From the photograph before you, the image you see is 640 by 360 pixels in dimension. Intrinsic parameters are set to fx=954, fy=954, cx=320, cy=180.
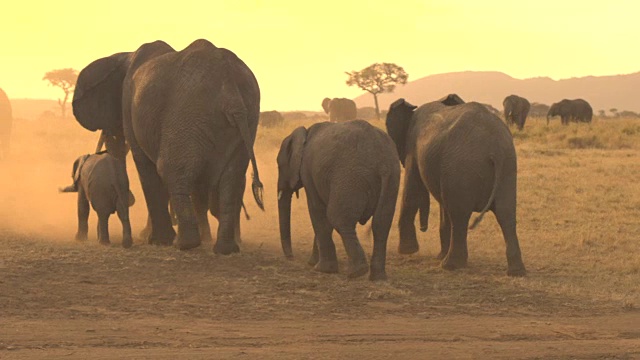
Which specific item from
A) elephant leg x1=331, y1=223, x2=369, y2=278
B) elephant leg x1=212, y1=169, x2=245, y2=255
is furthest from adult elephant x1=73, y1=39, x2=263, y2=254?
elephant leg x1=331, y1=223, x2=369, y2=278

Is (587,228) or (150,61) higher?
(150,61)

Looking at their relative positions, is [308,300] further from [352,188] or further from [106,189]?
[106,189]

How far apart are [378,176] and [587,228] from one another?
247 inches

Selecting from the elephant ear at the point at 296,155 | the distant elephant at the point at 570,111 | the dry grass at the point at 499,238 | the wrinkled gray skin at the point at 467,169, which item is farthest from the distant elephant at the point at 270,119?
the elephant ear at the point at 296,155

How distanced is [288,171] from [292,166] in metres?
0.22

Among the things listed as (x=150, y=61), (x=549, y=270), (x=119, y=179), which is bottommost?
(x=549, y=270)

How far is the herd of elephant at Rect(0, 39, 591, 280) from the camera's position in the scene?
10.3 metres

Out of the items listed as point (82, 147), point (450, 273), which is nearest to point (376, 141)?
point (450, 273)

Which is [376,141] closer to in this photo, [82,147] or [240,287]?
[240,287]

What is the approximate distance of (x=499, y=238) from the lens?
575 inches

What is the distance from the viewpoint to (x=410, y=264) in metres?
12.2

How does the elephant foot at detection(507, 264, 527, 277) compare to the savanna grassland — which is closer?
the savanna grassland

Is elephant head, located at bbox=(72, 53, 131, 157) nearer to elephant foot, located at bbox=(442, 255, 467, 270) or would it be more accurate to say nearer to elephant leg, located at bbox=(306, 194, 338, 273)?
elephant leg, located at bbox=(306, 194, 338, 273)

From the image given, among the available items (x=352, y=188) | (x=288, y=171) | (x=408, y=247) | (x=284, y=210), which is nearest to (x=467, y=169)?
(x=352, y=188)
